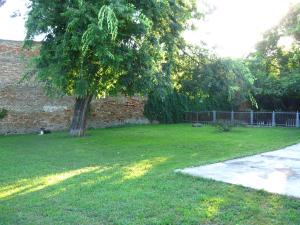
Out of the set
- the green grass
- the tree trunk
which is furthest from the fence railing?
the green grass

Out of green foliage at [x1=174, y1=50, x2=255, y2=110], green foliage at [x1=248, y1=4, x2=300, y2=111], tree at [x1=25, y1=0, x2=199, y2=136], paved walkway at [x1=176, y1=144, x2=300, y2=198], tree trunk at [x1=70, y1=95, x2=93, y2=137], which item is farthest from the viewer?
green foliage at [x1=248, y1=4, x2=300, y2=111]

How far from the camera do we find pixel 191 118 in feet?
81.1

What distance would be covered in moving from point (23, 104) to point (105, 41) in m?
8.72

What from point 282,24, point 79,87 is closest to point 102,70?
point 79,87

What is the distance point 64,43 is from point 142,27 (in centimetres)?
226

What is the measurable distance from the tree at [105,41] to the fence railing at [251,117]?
9.85m

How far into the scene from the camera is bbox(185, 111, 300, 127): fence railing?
2102 cm

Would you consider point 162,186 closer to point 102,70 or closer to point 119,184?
point 119,184

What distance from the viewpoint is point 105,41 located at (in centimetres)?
1032

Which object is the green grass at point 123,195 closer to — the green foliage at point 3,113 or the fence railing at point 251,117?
the green foliage at point 3,113

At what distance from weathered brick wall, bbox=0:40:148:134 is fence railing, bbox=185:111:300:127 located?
7171 millimetres

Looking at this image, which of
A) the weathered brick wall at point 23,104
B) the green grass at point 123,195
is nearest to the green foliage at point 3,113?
the weathered brick wall at point 23,104

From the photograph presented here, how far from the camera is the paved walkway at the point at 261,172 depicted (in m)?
6.09

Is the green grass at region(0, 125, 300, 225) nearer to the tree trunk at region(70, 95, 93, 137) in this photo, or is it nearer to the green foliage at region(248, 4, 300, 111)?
the tree trunk at region(70, 95, 93, 137)
